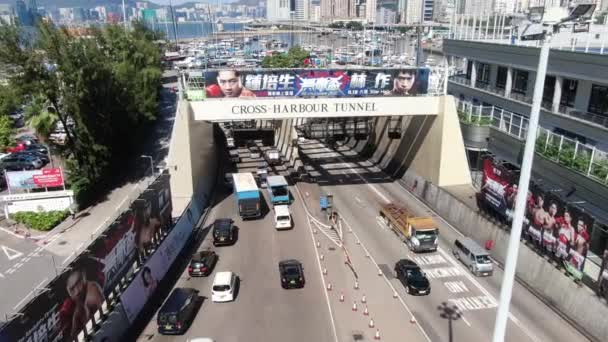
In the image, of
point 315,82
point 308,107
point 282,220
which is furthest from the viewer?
point 308,107

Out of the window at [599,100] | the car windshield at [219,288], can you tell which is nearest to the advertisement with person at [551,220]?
the window at [599,100]

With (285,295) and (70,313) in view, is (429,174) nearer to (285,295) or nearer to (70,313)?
(285,295)

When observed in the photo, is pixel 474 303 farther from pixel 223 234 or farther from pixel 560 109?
pixel 560 109

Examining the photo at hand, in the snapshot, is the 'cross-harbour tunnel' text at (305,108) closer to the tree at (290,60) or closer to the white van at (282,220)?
the white van at (282,220)

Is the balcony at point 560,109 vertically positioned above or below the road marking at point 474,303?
above

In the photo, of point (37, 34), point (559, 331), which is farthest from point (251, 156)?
point (559, 331)

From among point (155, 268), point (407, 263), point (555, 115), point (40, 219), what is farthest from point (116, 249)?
point (555, 115)
